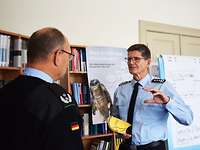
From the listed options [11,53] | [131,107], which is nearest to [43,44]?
[131,107]

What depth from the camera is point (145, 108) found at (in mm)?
2170

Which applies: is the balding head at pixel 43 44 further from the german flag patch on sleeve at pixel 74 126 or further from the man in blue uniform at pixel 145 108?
the man in blue uniform at pixel 145 108

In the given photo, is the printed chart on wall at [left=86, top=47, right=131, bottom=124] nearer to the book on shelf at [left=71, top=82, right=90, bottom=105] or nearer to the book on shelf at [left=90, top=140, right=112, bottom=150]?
the book on shelf at [left=71, top=82, right=90, bottom=105]

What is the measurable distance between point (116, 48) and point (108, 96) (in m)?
0.61

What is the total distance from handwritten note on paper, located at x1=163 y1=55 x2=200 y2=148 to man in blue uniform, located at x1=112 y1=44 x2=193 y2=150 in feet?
3.56

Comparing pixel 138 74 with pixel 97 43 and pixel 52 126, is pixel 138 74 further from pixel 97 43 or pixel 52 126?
pixel 52 126

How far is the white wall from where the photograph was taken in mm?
2750

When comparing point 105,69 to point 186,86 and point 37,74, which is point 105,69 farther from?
point 37,74

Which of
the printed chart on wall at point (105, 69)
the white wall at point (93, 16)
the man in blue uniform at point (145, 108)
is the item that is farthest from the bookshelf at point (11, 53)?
the man in blue uniform at point (145, 108)

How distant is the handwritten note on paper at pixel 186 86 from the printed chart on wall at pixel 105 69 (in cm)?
55

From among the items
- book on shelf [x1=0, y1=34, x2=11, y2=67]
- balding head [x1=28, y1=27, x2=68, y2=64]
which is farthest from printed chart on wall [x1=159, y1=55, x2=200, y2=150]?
balding head [x1=28, y1=27, x2=68, y2=64]

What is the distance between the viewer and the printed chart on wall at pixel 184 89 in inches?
128

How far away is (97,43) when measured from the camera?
128 inches

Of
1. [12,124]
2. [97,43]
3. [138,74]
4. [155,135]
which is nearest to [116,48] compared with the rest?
[97,43]
